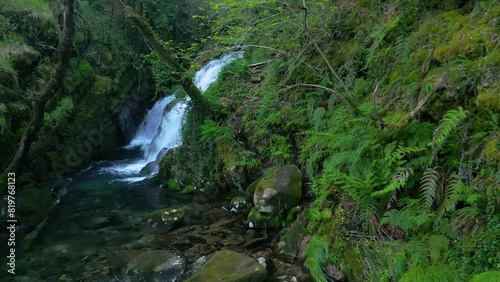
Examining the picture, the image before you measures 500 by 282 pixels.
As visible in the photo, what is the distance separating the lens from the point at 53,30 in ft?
40.3

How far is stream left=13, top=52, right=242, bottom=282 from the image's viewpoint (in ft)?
20.8

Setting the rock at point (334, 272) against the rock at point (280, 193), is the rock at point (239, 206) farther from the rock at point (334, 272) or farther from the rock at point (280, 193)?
the rock at point (334, 272)

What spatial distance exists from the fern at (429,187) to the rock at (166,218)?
210 inches

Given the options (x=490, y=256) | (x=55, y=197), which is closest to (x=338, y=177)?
(x=490, y=256)

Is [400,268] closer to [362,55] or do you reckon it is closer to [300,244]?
[300,244]

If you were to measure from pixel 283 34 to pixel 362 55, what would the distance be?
8.11ft

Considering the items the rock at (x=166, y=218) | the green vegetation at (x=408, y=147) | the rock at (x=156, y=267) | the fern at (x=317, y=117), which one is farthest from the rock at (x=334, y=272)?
the rock at (x=166, y=218)

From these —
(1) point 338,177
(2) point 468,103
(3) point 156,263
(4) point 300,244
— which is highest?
(2) point 468,103

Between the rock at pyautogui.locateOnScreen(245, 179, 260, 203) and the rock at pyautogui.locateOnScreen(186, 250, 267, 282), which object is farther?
the rock at pyautogui.locateOnScreen(245, 179, 260, 203)

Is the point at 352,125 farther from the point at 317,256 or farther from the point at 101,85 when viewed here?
the point at 101,85

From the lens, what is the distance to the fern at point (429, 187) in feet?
13.3

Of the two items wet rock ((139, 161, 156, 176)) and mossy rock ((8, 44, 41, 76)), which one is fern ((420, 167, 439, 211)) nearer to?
wet rock ((139, 161, 156, 176))

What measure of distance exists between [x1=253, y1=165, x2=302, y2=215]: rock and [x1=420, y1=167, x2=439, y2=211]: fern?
3077 millimetres

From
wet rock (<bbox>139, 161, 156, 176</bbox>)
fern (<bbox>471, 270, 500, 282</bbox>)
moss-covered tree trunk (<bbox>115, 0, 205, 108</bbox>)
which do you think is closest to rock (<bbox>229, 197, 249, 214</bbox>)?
moss-covered tree trunk (<bbox>115, 0, 205, 108</bbox>)
